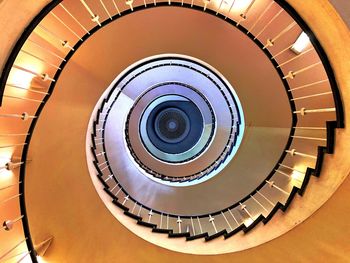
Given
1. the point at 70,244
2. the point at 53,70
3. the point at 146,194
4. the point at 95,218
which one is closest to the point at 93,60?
the point at 53,70

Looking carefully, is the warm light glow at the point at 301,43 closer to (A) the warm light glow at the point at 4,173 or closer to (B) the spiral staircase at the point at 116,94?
(B) the spiral staircase at the point at 116,94

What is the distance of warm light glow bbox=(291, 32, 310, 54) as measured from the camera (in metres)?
4.27

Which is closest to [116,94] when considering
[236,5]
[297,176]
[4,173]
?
[4,173]

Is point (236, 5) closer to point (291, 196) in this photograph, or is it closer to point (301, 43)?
point (301, 43)

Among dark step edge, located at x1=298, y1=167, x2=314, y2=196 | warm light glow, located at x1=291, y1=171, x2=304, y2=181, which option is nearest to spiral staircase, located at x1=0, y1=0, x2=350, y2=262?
dark step edge, located at x1=298, y1=167, x2=314, y2=196

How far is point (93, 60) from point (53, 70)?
84 cm

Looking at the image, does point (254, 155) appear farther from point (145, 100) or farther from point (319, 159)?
point (145, 100)

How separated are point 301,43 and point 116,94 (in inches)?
182

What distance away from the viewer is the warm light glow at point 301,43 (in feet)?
14.0

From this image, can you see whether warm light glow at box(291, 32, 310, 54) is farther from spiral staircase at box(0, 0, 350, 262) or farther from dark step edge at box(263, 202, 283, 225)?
dark step edge at box(263, 202, 283, 225)

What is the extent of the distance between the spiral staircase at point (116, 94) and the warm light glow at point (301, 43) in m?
0.09

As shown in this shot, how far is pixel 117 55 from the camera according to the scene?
5.02 m

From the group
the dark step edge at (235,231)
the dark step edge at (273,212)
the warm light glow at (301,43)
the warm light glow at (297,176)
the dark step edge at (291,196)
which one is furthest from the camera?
the warm light glow at (297,176)

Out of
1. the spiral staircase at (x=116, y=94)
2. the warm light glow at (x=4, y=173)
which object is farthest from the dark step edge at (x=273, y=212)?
the warm light glow at (x=4, y=173)
